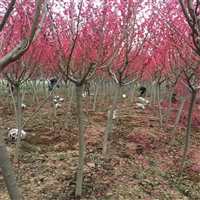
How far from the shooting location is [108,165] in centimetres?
483

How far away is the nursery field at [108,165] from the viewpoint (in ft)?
12.5

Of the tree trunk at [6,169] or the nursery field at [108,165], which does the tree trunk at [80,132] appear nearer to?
the nursery field at [108,165]

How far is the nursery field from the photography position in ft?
12.5

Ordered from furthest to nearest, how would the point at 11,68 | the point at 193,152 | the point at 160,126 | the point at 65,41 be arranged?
the point at 160,126
the point at 193,152
the point at 65,41
the point at 11,68

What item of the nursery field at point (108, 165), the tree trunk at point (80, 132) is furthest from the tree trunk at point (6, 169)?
the nursery field at point (108, 165)

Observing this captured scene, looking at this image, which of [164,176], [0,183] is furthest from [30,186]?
[164,176]

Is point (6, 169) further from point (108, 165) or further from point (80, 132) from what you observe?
point (108, 165)

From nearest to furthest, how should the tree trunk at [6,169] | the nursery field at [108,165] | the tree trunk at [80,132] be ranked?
the tree trunk at [6,169] → the tree trunk at [80,132] → the nursery field at [108,165]

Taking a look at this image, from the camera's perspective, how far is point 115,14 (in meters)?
3.77

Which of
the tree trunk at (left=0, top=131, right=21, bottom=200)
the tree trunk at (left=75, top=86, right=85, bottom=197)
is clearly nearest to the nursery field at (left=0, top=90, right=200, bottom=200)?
the tree trunk at (left=75, top=86, right=85, bottom=197)

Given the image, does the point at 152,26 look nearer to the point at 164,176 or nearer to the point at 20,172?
the point at 164,176

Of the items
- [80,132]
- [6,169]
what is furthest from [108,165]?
[6,169]

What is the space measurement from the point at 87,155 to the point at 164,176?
1.95 meters

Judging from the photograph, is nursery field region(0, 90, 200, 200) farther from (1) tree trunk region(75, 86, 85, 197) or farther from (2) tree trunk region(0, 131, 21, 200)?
(2) tree trunk region(0, 131, 21, 200)
